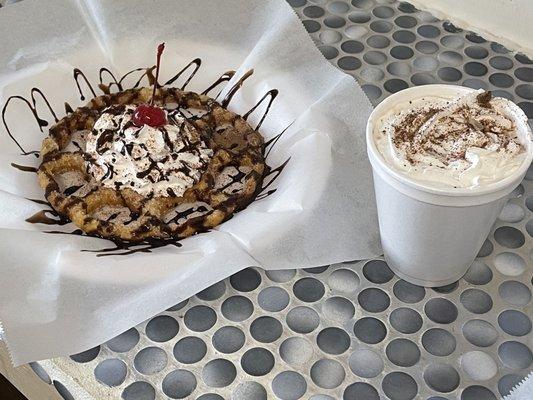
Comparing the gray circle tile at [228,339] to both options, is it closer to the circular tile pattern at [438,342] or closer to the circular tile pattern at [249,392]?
the circular tile pattern at [249,392]

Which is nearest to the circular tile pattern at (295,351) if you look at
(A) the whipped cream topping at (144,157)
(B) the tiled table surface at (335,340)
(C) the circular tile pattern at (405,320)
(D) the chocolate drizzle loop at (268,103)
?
(B) the tiled table surface at (335,340)

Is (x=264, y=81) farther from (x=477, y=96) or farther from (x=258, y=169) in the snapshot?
(x=477, y=96)

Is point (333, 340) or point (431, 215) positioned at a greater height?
point (431, 215)

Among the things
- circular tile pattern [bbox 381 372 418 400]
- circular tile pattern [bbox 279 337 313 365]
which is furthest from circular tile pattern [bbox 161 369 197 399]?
circular tile pattern [bbox 381 372 418 400]

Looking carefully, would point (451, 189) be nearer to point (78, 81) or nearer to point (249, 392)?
point (249, 392)

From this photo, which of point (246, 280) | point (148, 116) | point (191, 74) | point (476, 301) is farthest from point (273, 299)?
point (191, 74)

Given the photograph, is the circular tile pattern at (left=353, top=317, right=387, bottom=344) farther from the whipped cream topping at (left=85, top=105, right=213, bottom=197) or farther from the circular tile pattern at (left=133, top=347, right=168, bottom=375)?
the whipped cream topping at (left=85, top=105, right=213, bottom=197)
